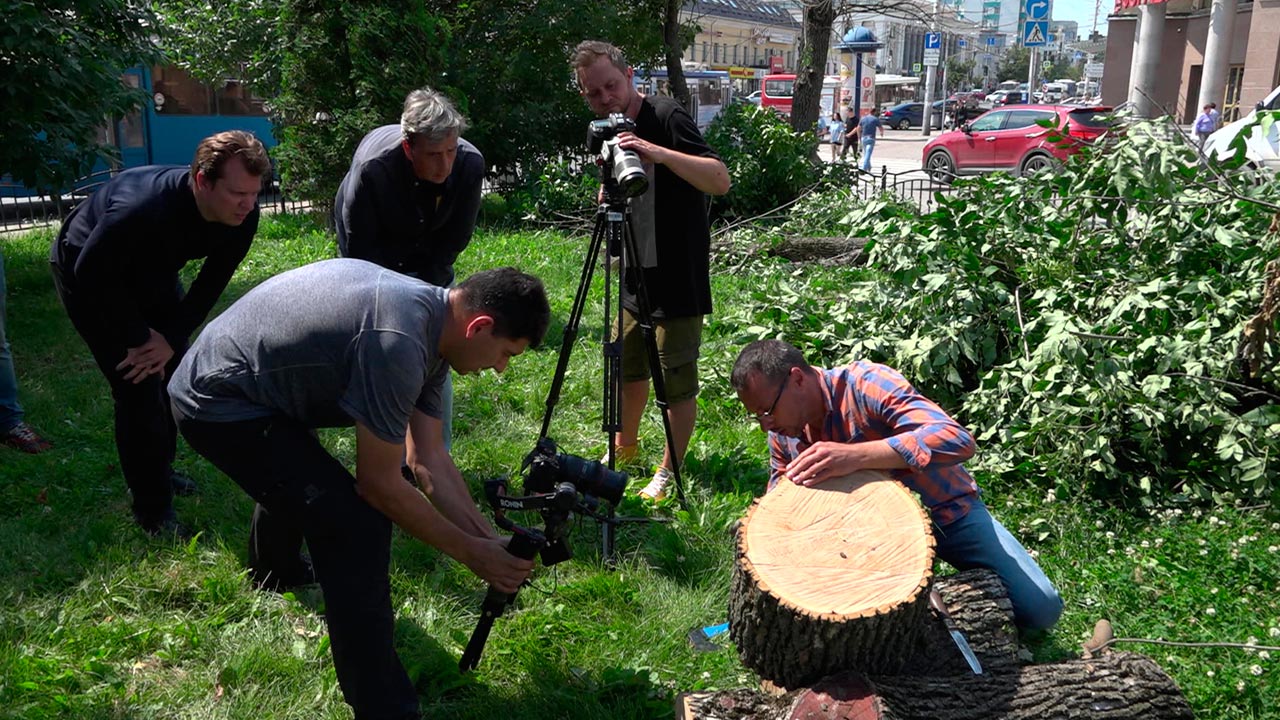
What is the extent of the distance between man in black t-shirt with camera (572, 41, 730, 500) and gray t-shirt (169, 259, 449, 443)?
151 cm

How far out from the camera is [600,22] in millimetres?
13375

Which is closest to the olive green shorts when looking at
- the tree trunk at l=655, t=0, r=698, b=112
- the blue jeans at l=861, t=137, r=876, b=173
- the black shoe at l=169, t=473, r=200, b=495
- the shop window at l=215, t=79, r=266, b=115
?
the black shoe at l=169, t=473, r=200, b=495

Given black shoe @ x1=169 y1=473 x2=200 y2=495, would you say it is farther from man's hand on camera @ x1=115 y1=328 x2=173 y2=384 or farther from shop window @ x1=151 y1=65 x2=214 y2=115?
shop window @ x1=151 y1=65 x2=214 y2=115

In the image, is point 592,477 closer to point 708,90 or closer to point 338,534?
point 338,534

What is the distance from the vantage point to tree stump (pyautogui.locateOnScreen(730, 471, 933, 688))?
2586 mm

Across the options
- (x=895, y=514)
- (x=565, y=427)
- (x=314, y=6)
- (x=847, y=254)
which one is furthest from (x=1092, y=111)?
(x=895, y=514)

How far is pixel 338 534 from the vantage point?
2660mm

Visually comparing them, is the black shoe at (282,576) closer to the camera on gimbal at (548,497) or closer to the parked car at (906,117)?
the camera on gimbal at (548,497)

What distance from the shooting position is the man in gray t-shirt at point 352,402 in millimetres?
2477

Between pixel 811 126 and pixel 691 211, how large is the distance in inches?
403

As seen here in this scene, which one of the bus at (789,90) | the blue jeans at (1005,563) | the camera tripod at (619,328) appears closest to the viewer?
the blue jeans at (1005,563)

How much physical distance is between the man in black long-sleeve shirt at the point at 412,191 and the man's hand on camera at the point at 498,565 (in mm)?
995

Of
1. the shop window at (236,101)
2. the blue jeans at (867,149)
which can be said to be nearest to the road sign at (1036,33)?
the blue jeans at (867,149)

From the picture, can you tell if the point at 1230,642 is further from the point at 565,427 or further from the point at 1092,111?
the point at 1092,111
